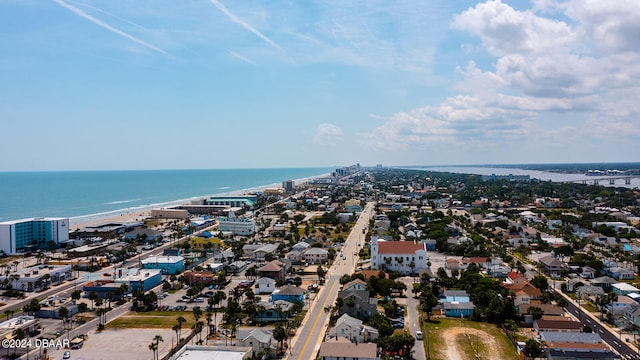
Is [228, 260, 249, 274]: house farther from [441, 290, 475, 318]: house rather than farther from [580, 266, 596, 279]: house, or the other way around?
[580, 266, 596, 279]: house

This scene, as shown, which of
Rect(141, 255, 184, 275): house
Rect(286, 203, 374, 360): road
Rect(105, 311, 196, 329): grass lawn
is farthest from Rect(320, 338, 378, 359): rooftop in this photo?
Rect(141, 255, 184, 275): house

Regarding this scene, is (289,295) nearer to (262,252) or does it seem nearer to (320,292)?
(320,292)

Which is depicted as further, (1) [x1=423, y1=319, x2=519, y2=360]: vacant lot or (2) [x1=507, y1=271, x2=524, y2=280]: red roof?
(2) [x1=507, y1=271, x2=524, y2=280]: red roof

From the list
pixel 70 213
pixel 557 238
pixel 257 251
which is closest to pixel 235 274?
pixel 257 251

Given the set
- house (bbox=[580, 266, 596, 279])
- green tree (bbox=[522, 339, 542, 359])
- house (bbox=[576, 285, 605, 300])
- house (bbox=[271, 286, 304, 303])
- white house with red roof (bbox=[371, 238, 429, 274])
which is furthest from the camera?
white house with red roof (bbox=[371, 238, 429, 274])

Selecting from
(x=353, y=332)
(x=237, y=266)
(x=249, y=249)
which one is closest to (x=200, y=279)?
(x=237, y=266)

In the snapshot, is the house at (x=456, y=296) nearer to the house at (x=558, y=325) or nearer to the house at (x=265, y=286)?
the house at (x=558, y=325)
